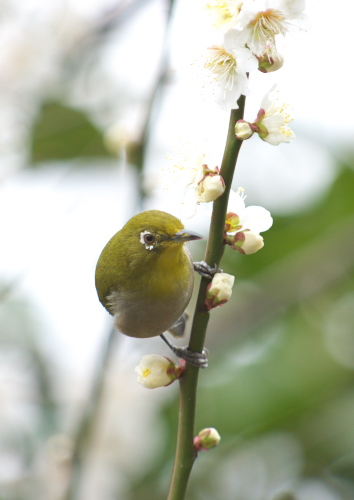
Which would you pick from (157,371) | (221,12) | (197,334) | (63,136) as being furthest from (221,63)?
(63,136)

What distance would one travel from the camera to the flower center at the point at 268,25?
59.0 inches

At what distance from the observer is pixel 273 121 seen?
5.24ft

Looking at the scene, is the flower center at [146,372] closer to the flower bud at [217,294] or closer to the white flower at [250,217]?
the flower bud at [217,294]

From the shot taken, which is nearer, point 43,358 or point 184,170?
point 184,170

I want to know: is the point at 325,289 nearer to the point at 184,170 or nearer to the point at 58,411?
the point at 58,411

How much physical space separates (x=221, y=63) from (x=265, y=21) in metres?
0.18

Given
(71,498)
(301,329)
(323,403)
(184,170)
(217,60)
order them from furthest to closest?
(301,329) → (323,403) → (71,498) → (184,170) → (217,60)

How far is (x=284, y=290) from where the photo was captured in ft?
12.5

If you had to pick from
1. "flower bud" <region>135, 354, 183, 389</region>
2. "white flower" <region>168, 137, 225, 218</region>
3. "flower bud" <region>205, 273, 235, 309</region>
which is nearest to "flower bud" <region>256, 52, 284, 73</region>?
"white flower" <region>168, 137, 225, 218</region>

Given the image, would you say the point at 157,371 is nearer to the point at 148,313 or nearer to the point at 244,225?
the point at 244,225

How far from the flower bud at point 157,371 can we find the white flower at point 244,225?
1.07 feet

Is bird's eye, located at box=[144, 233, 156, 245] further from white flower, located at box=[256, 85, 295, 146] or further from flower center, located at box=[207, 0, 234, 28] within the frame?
flower center, located at box=[207, 0, 234, 28]

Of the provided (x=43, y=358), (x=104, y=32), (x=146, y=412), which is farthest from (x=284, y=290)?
(x=104, y=32)

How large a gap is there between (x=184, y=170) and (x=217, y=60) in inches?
11.4
